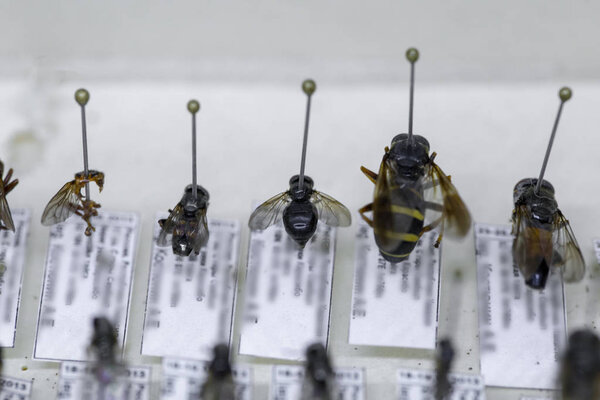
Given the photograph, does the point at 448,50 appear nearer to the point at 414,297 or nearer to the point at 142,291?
the point at 414,297

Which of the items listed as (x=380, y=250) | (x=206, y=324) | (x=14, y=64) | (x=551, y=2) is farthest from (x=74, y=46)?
(x=551, y=2)

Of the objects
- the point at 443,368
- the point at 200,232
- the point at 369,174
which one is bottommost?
the point at 443,368

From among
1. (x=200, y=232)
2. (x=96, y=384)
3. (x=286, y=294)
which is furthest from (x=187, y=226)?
(x=96, y=384)

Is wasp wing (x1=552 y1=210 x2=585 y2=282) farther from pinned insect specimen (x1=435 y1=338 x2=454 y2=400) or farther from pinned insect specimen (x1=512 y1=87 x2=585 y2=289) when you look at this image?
pinned insect specimen (x1=435 y1=338 x2=454 y2=400)

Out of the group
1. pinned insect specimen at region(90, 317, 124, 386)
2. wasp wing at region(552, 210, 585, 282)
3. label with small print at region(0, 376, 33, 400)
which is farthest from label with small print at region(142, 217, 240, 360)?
wasp wing at region(552, 210, 585, 282)

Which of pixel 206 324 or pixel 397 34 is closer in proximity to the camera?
pixel 206 324

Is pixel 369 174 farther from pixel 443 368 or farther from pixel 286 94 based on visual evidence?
pixel 443 368

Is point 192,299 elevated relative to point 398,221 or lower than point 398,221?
lower
